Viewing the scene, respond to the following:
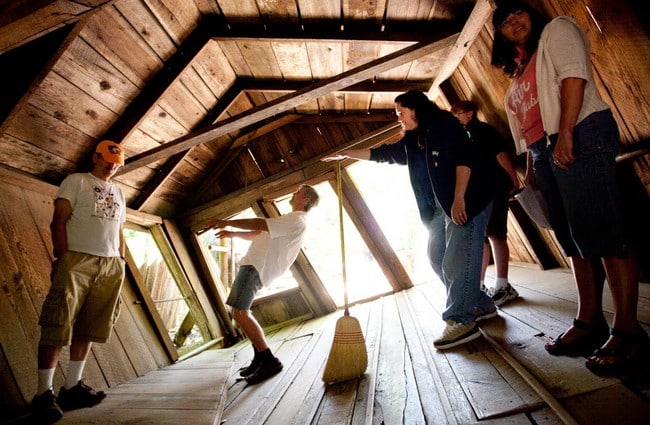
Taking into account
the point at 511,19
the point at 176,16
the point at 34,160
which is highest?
the point at 176,16

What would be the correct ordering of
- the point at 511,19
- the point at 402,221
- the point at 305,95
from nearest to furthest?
the point at 511,19 → the point at 305,95 → the point at 402,221

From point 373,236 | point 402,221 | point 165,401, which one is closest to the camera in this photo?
point 165,401

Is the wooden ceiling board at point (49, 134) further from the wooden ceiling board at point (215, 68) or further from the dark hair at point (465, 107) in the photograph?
the dark hair at point (465, 107)

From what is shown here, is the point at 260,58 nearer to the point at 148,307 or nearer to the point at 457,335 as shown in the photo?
the point at 148,307

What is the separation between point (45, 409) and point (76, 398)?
30 centimetres

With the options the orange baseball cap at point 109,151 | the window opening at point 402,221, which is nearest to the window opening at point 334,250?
the window opening at point 402,221

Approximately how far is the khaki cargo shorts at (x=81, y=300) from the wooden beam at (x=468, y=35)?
3.45 metres

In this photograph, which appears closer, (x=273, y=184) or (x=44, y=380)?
(x=44, y=380)

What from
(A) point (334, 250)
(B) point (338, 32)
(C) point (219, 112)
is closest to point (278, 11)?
(B) point (338, 32)

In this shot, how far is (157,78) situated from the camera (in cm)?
326

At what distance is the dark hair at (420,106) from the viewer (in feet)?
6.87

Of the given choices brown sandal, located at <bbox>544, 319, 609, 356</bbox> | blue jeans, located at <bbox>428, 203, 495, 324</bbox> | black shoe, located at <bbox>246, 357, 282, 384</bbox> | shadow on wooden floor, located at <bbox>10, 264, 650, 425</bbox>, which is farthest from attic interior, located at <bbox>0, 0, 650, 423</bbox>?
black shoe, located at <bbox>246, 357, 282, 384</bbox>

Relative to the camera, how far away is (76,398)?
214cm

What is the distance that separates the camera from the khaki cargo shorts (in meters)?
2.03
